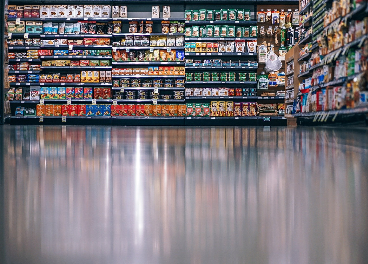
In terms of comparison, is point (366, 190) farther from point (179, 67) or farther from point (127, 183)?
point (179, 67)

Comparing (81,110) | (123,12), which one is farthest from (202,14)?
(81,110)

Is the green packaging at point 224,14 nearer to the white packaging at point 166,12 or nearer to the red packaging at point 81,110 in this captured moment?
the white packaging at point 166,12

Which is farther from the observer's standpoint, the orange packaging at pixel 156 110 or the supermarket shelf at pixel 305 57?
the orange packaging at pixel 156 110

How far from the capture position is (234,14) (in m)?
8.70

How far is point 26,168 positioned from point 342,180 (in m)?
0.64

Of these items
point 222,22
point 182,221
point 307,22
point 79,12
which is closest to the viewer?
point 182,221

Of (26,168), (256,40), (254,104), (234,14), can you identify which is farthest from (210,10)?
(26,168)

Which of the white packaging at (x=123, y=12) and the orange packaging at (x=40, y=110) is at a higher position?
the white packaging at (x=123, y=12)

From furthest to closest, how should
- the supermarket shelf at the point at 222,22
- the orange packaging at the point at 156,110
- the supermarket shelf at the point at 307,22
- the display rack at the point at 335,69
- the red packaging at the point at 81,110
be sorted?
the red packaging at the point at 81,110 → the orange packaging at the point at 156,110 → the supermarket shelf at the point at 222,22 → the supermarket shelf at the point at 307,22 → the display rack at the point at 335,69

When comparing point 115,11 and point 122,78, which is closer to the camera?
point 115,11

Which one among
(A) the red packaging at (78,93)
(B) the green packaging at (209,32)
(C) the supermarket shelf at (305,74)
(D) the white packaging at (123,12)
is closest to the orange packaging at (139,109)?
(A) the red packaging at (78,93)

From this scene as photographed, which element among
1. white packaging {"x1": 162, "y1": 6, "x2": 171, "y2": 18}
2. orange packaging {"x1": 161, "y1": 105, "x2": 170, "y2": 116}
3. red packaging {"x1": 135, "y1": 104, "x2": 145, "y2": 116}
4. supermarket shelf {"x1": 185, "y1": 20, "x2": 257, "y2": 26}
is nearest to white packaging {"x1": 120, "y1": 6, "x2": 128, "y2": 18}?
white packaging {"x1": 162, "y1": 6, "x2": 171, "y2": 18}

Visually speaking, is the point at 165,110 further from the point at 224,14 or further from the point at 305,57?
the point at 305,57

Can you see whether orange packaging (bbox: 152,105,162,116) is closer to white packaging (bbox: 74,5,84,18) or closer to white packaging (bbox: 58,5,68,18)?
white packaging (bbox: 74,5,84,18)
